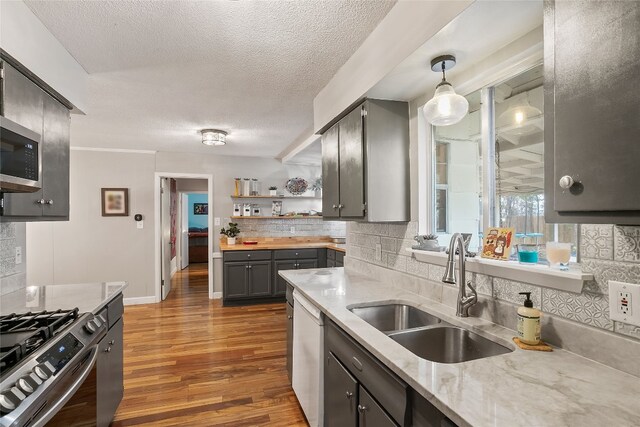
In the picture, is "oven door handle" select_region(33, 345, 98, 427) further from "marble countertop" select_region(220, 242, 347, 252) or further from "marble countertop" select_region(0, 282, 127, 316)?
"marble countertop" select_region(220, 242, 347, 252)

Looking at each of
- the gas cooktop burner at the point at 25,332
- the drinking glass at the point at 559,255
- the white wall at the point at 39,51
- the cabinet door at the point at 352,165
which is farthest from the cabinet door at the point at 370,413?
the white wall at the point at 39,51

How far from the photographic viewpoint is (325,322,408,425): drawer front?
3.38 ft

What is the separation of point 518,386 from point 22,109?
2435 millimetres

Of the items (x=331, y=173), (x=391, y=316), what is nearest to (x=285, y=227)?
(x=331, y=173)

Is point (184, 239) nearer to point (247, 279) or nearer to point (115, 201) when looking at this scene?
point (115, 201)

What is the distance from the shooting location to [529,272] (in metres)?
1.25

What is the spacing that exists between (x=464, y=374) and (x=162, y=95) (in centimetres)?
295

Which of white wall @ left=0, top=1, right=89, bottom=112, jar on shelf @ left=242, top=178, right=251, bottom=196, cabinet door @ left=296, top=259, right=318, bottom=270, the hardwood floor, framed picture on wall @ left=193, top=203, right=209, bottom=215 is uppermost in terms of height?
white wall @ left=0, top=1, right=89, bottom=112

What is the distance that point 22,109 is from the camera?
162 cm

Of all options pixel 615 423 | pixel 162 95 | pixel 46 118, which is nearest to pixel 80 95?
pixel 46 118

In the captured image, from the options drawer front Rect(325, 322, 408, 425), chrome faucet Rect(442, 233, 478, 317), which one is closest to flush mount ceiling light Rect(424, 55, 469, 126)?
chrome faucet Rect(442, 233, 478, 317)

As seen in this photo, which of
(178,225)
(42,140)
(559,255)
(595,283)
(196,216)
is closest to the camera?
(595,283)

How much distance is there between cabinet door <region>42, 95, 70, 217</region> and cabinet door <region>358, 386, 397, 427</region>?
79.2 inches

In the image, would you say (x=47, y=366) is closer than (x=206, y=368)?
Yes
